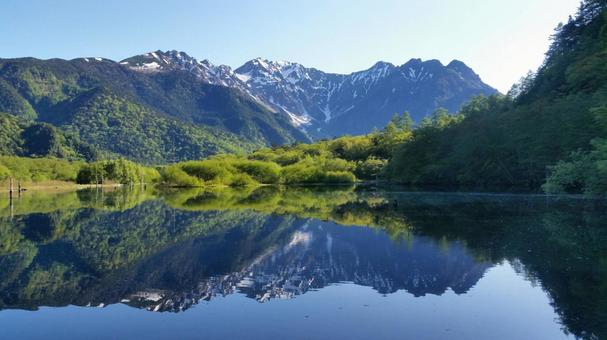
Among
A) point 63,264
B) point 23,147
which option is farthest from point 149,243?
point 23,147

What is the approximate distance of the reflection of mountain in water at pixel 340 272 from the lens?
46.0ft

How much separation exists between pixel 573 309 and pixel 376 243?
37.7ft

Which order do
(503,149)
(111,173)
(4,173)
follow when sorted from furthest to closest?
(111,173), (4,173), (503,149)

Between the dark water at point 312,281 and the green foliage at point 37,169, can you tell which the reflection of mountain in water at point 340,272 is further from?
the green foliage at point 37,169

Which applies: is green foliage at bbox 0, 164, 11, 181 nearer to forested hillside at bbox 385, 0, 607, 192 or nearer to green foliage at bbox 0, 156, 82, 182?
green foliage at bbox 0, 156, 82, 182

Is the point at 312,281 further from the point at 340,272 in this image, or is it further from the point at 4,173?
the point at 4,173

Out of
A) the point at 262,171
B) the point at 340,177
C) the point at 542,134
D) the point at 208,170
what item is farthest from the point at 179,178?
the point at 542,134

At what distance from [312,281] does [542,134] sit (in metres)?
52.0

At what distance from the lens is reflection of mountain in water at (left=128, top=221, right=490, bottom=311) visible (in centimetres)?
1401

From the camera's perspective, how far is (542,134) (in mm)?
58688

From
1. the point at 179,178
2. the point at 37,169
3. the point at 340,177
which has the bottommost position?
the point at 179,178

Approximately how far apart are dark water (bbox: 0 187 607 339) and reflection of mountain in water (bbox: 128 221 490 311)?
6cm

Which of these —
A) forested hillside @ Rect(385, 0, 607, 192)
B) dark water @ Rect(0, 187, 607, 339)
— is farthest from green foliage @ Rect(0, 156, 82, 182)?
dark water @ Rect(0, 187, 607, 339)

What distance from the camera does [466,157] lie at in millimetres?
77562
